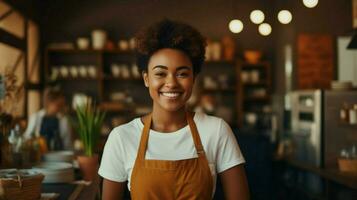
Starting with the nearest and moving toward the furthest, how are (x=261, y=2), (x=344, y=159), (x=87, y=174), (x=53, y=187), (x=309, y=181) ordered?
(x=53, y=187) < (x=87, y=174) < (x=344, y=159) < (x=309, y=181) < (x=261, y=2)

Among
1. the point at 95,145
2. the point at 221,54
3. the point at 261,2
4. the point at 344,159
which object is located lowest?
the point at 344,159

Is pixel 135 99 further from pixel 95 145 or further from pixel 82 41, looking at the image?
pixel 95 145

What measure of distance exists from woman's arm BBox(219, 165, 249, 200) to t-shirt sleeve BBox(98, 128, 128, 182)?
30cm

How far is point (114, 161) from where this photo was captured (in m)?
1.56

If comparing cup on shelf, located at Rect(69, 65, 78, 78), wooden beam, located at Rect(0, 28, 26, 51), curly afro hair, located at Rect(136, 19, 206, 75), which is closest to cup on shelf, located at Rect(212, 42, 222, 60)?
cup on shelf, located at Rect(69, 65, 78, 78)

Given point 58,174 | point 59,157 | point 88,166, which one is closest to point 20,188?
point 58,174

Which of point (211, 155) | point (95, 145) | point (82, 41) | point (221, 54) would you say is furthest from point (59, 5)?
point (211, 155)

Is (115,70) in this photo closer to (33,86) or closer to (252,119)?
(33,86)

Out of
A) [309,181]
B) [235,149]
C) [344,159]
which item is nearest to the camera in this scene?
[235,149]

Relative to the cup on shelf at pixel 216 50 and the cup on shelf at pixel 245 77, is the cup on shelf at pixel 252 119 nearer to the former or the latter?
the cup on shelf at pixel 245 77

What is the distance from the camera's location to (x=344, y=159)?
14.0 feet

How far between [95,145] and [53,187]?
560 mm

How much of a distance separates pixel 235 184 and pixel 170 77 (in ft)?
1.20

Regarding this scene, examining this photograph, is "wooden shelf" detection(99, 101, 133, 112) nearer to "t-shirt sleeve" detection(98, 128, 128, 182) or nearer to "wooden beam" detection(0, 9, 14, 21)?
"wooden beam" detection(0, 9, 14, 21)
